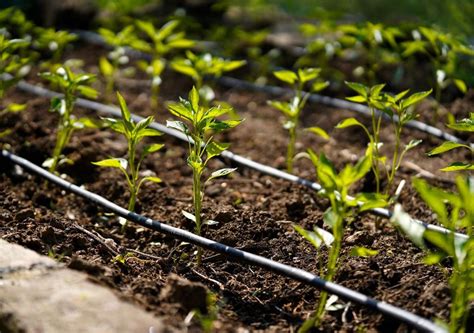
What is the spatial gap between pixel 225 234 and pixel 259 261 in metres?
0.36

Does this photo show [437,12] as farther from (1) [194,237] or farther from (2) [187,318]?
(2) [187,318]

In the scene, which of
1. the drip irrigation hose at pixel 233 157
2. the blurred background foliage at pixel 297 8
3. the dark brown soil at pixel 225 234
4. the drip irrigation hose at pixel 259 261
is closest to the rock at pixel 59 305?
the dark brown soil at pixel 225 234

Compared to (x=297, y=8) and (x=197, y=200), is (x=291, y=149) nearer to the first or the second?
(x=197, y=200)

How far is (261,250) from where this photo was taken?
2520 mm

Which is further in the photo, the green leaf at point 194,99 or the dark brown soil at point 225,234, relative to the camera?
the green leaf at point 194,99

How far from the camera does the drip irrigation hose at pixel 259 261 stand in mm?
1927

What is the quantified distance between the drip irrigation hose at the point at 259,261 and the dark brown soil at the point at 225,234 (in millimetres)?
80

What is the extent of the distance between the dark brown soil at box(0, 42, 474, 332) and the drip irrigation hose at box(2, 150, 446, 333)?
80 mm

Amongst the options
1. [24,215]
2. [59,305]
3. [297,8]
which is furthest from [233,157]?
[297,8]

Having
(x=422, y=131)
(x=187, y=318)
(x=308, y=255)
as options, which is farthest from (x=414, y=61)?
(x=187, y=318)

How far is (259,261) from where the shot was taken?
225 centimetres

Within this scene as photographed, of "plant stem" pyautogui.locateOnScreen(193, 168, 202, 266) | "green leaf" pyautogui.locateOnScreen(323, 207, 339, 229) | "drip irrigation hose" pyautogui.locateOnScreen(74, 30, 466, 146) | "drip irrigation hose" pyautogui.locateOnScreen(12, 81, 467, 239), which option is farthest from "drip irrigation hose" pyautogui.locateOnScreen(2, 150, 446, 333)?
"drip irrigation hose" pyautogui.locateOnScreen(74, 30, 466, 146)

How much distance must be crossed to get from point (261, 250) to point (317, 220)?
14.9 inches

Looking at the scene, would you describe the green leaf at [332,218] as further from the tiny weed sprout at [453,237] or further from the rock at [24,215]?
the rock at [24,215]
